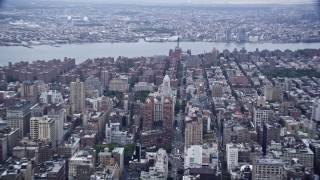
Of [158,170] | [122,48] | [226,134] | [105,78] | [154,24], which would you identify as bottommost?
[158,170]

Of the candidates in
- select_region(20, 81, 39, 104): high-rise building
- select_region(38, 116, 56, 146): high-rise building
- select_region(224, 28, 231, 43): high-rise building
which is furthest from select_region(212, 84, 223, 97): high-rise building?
select_region(224, 28, 231, 43): high-rise building

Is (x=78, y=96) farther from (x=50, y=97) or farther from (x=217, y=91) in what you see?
(x=217, y=91)

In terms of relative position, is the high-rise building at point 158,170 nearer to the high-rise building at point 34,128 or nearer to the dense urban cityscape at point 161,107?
the dense urban cityscape at point 161,107

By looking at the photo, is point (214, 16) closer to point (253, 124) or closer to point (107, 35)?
point (107, 35)

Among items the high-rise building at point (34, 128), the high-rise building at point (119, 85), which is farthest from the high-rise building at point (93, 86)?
the high-rise building at point (34, 128)

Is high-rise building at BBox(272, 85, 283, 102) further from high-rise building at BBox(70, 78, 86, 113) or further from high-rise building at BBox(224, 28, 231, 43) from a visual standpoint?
high-rise building at BBox(224, 28, 231, 43)

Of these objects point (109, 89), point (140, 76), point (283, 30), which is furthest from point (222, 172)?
point (283, 30)

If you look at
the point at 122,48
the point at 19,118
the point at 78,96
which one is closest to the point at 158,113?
the point at 78,96
